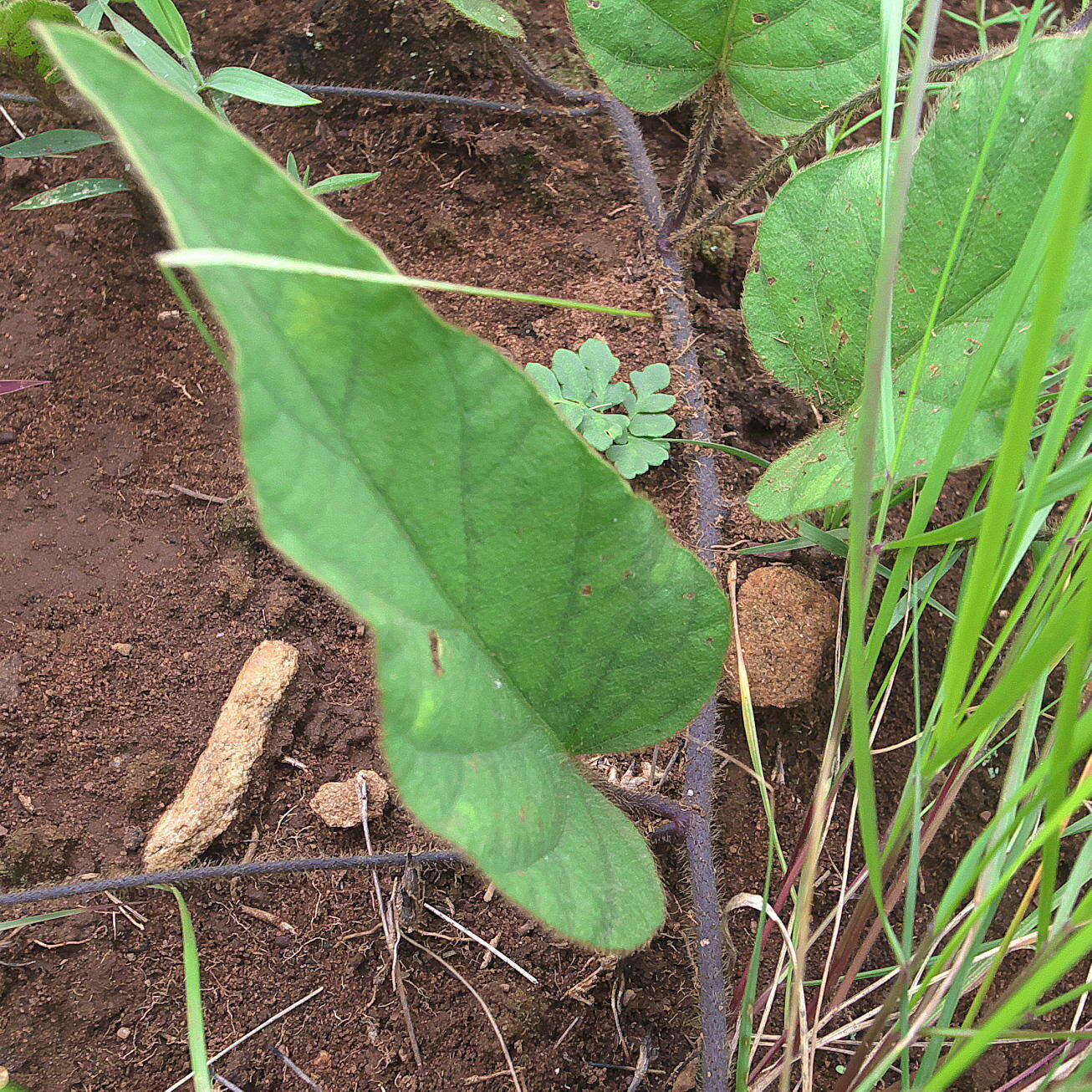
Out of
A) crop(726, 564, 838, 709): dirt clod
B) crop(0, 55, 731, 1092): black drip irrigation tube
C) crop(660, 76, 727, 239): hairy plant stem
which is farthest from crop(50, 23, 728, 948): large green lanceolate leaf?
crop(660, 76, 727, 239): hairy plant stem

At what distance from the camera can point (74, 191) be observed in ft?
3.43

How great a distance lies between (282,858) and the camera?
94 cm

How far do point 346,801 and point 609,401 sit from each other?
22.2 inches

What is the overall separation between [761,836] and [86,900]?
0.71 metres

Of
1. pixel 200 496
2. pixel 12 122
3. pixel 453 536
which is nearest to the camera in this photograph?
pixel 453 536

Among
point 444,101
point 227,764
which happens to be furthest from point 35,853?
point 444,101

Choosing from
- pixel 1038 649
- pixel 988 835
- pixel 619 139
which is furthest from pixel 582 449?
pixel 619 139

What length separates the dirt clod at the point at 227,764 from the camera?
92 cm

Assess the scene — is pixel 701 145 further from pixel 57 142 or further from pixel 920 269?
pixel 57 142

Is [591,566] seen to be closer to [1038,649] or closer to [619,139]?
[1038,649]

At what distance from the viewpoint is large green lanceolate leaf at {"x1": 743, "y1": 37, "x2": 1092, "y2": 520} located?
778mm

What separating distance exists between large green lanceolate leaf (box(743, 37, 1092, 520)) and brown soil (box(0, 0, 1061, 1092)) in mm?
213

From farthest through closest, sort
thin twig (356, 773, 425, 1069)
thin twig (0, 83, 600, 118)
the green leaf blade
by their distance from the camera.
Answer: thin twig (0, 83, 600, 118)
the green leaf blade
thin twig (356, 773, 425, 1069)

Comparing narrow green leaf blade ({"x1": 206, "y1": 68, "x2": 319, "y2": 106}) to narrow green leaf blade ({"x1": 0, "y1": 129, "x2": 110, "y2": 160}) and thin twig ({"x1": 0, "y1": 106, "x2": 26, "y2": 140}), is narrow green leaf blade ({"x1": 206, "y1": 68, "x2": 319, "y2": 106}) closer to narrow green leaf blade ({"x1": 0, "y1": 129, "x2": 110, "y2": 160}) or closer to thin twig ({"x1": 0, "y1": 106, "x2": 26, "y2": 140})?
narrow green leaf blade ({"x1": 0, "y1": 129, "x2": 110, "y2": 160})
